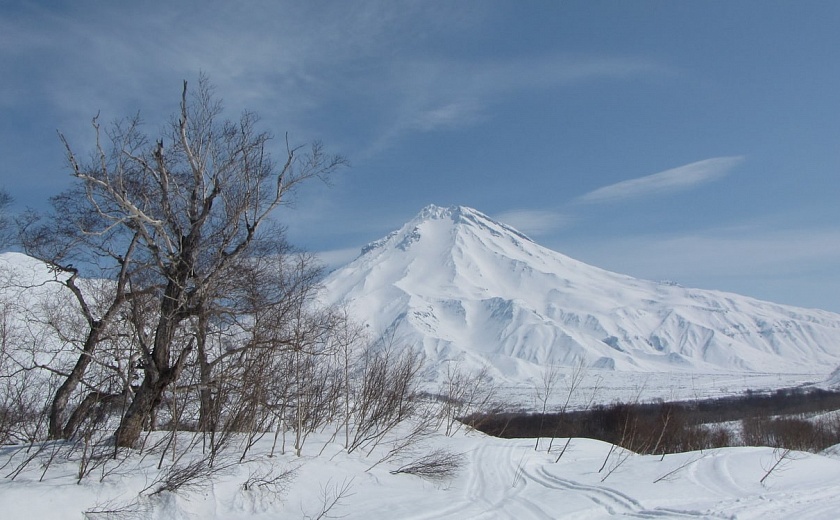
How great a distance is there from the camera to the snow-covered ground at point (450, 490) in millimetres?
9766

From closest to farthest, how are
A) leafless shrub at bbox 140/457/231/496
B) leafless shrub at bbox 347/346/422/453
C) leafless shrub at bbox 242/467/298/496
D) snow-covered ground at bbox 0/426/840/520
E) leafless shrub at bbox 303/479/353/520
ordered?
1. snow-covered ground at bbox 0/426/840/520
2. leafless shrub at bbox 140/457/231/496
3. leafless shrub at bbox 303/479/353/520
4. leafless shrub at bbox 242/467/298/496
5. leafless shrub at bbox 347/346/422/453

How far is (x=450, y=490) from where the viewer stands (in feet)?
45.5

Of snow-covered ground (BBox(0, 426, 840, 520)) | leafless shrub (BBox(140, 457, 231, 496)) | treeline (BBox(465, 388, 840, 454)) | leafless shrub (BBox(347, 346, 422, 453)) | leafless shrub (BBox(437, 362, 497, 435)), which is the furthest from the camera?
treeline (BBox(465, 388, 840, 454))

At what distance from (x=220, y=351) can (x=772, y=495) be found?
44.3 feet

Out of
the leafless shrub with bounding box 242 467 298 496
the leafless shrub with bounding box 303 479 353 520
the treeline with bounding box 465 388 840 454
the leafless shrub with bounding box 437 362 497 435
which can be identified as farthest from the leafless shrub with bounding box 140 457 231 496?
the treeline with bounding box 465 388 840 454

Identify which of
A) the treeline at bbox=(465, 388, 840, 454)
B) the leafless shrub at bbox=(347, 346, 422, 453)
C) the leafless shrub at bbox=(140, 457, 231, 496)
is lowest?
the treeline at bbox=(465, 388, 840, 454)

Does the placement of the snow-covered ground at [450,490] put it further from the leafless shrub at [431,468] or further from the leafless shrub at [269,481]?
the leafless shrub at [431,468]

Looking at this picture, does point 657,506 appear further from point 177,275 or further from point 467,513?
point 177,275

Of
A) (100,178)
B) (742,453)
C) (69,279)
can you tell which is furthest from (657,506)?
(69,279)

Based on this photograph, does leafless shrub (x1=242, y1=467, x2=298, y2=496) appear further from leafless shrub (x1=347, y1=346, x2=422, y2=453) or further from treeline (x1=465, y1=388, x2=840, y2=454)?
treeline (x1=465, y1=388, x2=840, y2=454)

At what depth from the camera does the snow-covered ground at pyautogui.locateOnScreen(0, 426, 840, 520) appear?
32.0ft

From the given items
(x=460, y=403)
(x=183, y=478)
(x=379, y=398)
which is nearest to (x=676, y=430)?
(x=460, y=403)

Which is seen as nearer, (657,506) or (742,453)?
(657,506)

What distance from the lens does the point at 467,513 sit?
38.8ft
